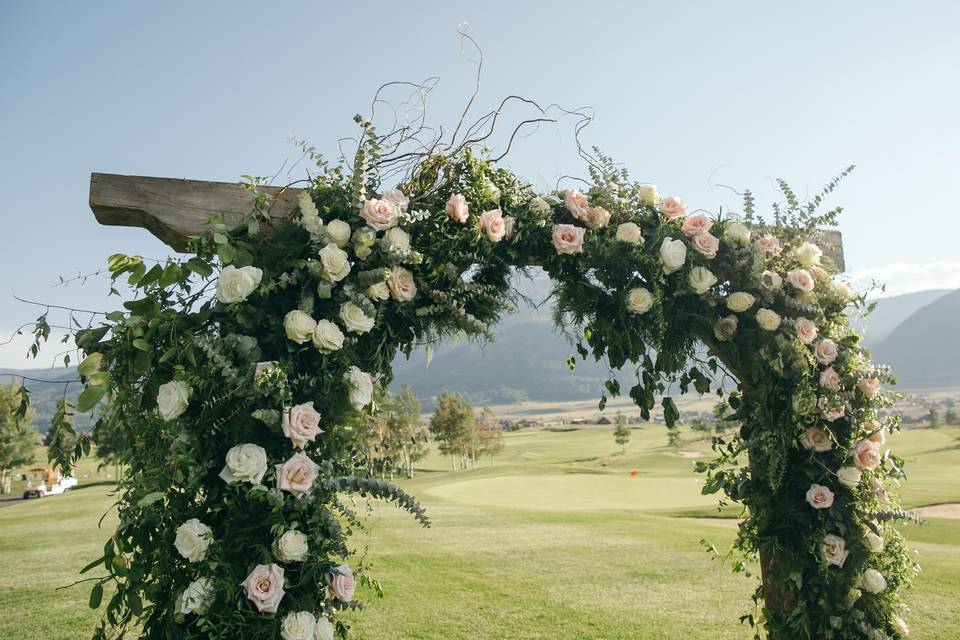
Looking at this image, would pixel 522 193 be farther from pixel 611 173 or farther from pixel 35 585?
pixel 35 585

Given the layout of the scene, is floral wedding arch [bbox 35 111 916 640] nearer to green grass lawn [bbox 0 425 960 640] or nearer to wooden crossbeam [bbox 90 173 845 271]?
wooden crossbeam [bbox 90 173 845 271]

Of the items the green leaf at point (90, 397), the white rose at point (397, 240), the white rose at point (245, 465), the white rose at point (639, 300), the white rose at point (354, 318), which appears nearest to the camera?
the green leaf at point (90, 397)

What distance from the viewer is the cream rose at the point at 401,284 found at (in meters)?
2.93

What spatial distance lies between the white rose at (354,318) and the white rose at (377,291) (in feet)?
0.32

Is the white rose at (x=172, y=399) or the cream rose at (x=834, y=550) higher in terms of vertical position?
the white rose at (x=172, y=399)

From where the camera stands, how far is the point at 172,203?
3.02 meters

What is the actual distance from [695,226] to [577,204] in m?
0.67

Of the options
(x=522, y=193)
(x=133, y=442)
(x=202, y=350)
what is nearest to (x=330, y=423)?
(x=202, y=350)

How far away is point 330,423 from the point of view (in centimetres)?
278

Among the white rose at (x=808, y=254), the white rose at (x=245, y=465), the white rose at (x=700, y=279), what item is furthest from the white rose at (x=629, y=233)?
the white rose at (x=245, y=465)

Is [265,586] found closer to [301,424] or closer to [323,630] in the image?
[323,630]

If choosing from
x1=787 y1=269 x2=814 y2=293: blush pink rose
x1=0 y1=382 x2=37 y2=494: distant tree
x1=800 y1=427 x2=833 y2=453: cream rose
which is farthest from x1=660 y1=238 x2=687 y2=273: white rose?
x1=0 y1=382 x2=37 y2=494: distant tree

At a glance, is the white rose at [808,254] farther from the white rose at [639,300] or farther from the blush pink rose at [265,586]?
the blush pink rose at [265,586]

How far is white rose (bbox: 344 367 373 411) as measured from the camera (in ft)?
8.99
